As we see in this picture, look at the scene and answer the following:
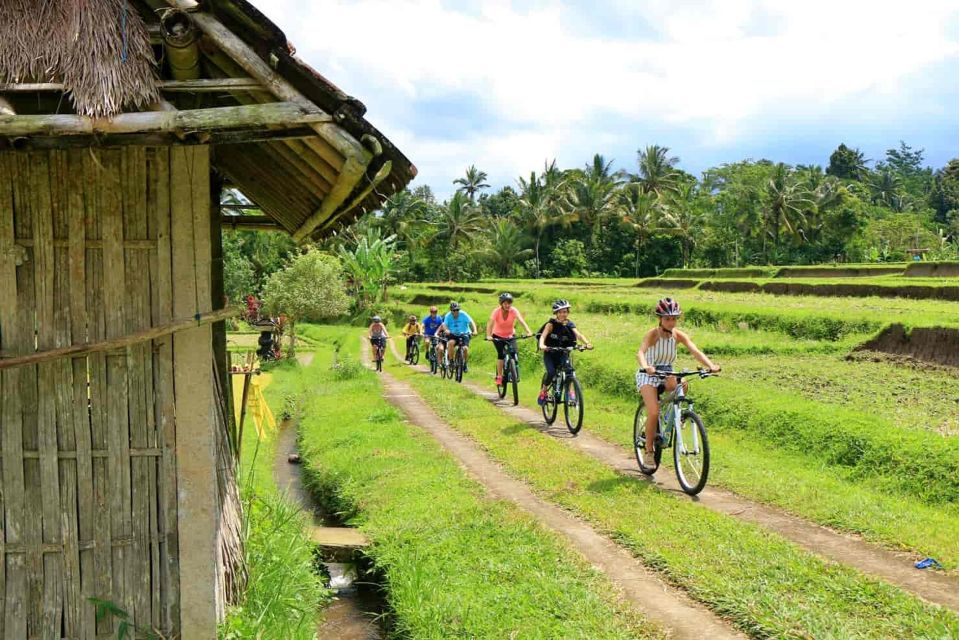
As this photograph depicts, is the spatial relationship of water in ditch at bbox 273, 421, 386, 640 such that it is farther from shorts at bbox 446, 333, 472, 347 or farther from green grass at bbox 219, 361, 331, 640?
shorts at bbox 446, 333, 472, 347

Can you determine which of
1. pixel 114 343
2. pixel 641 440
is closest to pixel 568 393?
pixel 641 440

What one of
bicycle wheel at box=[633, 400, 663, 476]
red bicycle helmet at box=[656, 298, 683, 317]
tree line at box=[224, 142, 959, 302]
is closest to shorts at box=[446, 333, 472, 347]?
bicycle wheel at box=[633, 400, 663, 476]

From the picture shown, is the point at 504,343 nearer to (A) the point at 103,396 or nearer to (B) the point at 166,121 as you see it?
(A) the point at 103,396

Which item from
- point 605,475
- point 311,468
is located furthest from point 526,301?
point 605,475

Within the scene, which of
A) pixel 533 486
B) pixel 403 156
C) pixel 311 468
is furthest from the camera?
pixel 311 468

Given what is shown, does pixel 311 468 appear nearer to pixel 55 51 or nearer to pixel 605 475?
pixel 605 475

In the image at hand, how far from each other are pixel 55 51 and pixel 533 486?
235 inches

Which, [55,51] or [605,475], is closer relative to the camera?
[55,51]

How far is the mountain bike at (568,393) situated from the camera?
419 inches

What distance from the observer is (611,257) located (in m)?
55.4

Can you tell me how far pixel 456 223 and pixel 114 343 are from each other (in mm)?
51737

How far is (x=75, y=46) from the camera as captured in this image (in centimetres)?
395

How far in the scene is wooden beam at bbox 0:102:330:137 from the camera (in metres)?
3.62

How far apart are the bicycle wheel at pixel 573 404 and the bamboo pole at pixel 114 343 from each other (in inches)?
269
